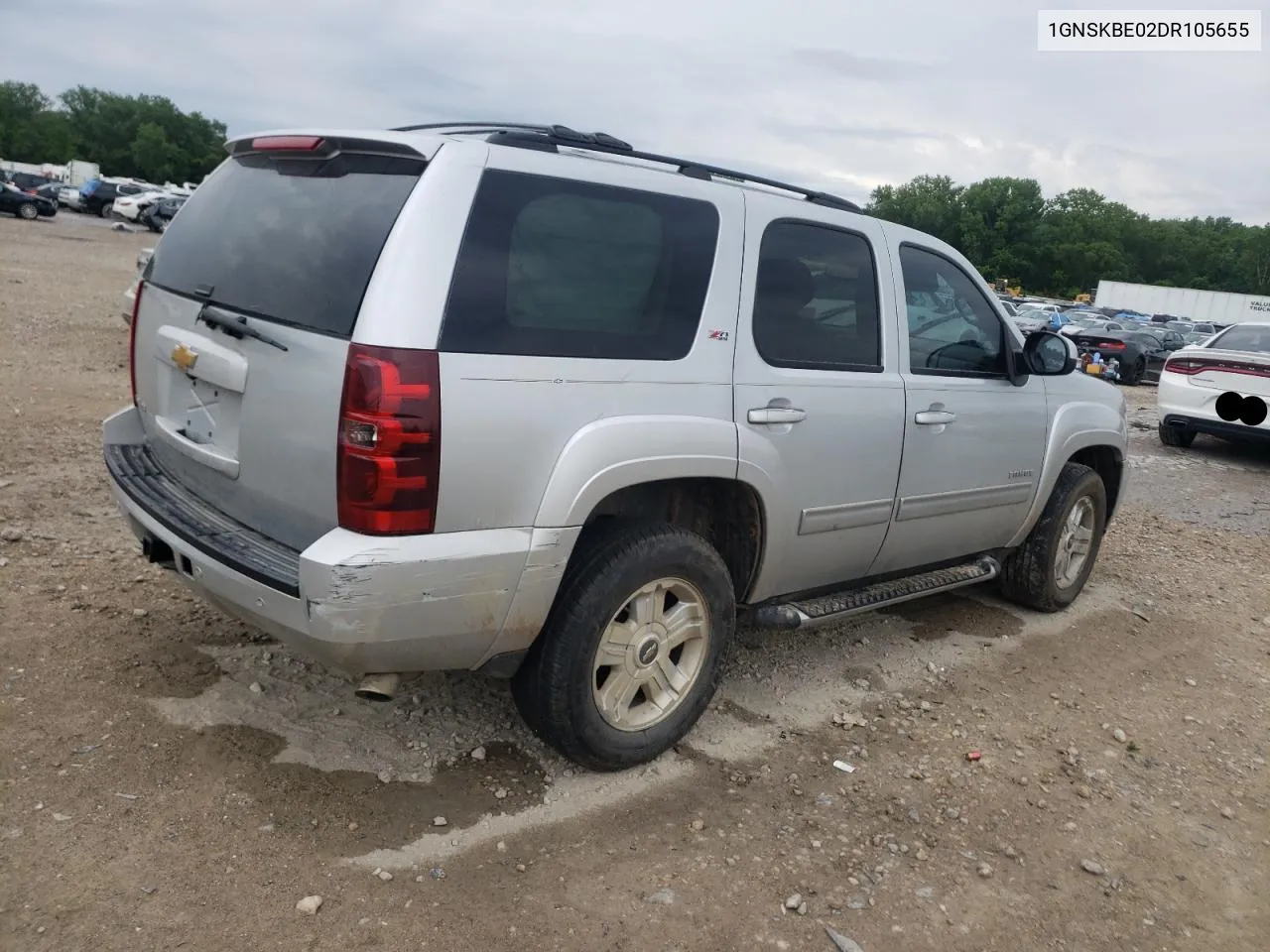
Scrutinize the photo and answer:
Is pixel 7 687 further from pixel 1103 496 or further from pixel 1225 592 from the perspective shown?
pixel 1225 592

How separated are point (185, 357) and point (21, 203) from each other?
42.0 metres

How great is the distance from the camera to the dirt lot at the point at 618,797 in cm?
268

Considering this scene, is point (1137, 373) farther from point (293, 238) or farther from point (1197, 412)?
point (293, 238)

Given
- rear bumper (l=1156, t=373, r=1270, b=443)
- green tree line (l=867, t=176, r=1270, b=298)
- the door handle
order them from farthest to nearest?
green tree line (l=867, t=176, r=1270, b=298)
rear bumper (l=1156, t=373, r=1270, b=443)
the door handle

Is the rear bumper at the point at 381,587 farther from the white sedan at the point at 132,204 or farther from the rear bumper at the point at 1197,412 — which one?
the white sedan at the point at 132,204

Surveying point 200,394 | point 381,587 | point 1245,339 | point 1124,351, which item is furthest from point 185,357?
point 1124,351

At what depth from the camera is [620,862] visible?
2.95 meters

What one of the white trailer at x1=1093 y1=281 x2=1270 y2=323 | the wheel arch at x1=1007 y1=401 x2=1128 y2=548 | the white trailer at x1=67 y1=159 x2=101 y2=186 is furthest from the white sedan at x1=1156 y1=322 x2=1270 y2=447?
the white trailer at x1=67 y1=159 x2=101 y2=186

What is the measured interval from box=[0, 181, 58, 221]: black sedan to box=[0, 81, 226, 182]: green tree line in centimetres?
5845

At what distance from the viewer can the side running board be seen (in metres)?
3.81

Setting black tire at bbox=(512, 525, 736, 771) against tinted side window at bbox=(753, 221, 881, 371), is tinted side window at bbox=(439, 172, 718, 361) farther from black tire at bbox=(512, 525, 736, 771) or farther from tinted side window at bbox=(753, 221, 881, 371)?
black tire at bbox=(512, 525, 736, 771)

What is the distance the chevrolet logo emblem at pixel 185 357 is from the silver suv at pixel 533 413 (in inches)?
0.7

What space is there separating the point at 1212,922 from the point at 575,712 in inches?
78.8

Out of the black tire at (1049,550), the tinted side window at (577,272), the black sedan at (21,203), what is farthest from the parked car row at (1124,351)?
the black sedan at (21,203)
